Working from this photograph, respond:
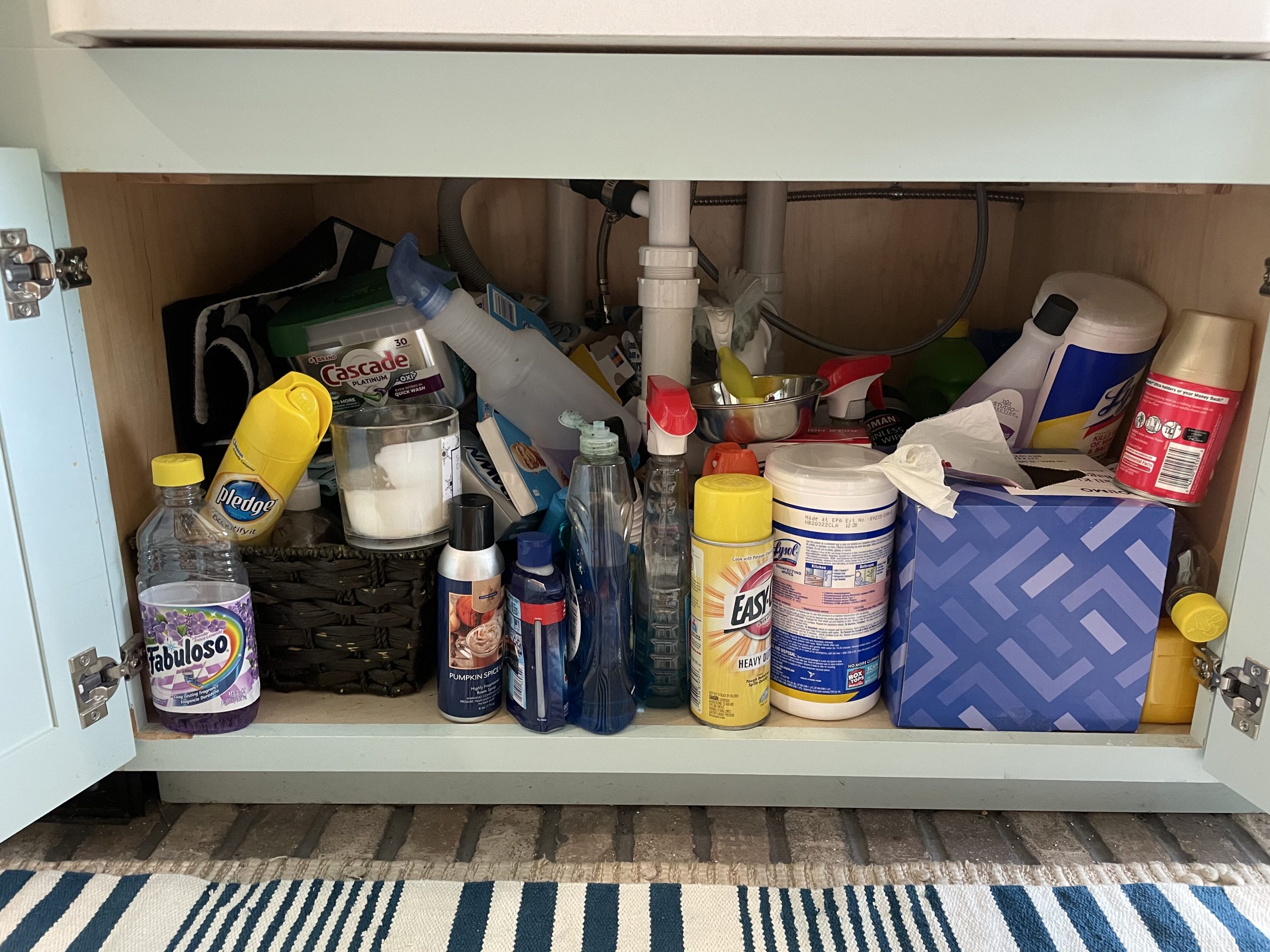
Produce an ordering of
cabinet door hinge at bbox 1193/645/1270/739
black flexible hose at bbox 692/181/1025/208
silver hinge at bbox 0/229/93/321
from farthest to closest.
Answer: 1. black flexible hose at bbox 692/181/1025/208
2. cabinet door hinge at bbox 1193/645/1270/739
3. silver hinge at bbox 0/229/93/321

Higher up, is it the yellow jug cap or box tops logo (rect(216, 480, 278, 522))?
box tops logo (rect(216, 480, 278, 522))

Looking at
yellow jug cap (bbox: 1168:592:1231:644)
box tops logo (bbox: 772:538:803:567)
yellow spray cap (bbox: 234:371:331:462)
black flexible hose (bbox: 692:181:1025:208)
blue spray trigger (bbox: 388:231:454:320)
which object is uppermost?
black flexible hose (bbox: 692:181:1025:208)

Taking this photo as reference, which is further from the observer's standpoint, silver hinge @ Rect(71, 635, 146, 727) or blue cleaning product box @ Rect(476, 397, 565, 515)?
blue cleaning product box @ Rect(476, 397, 565, 515)

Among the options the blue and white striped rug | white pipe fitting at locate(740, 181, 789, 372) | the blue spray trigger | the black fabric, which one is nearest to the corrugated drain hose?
the black fabric

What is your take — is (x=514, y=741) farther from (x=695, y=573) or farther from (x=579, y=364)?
(x=579, y=364)

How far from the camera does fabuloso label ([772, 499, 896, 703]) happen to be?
71cm

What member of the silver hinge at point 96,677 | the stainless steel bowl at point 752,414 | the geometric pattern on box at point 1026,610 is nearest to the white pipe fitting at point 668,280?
the stainless steel bowl at point 752,414

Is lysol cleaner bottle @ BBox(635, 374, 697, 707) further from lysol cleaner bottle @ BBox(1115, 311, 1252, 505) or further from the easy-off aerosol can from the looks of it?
lysol cleaner bottle @ BBox(1115, 311, 1252, 505)

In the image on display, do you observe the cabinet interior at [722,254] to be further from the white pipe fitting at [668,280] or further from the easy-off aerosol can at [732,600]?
the white pipe fitting at [668,280]

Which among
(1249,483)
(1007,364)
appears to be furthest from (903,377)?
(1249,483)

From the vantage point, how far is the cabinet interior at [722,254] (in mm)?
718

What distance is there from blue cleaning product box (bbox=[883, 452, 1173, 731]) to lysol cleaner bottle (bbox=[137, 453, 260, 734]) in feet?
1.71

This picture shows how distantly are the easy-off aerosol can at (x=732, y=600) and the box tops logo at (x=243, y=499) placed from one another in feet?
1.14

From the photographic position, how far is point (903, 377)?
3.97 feet
